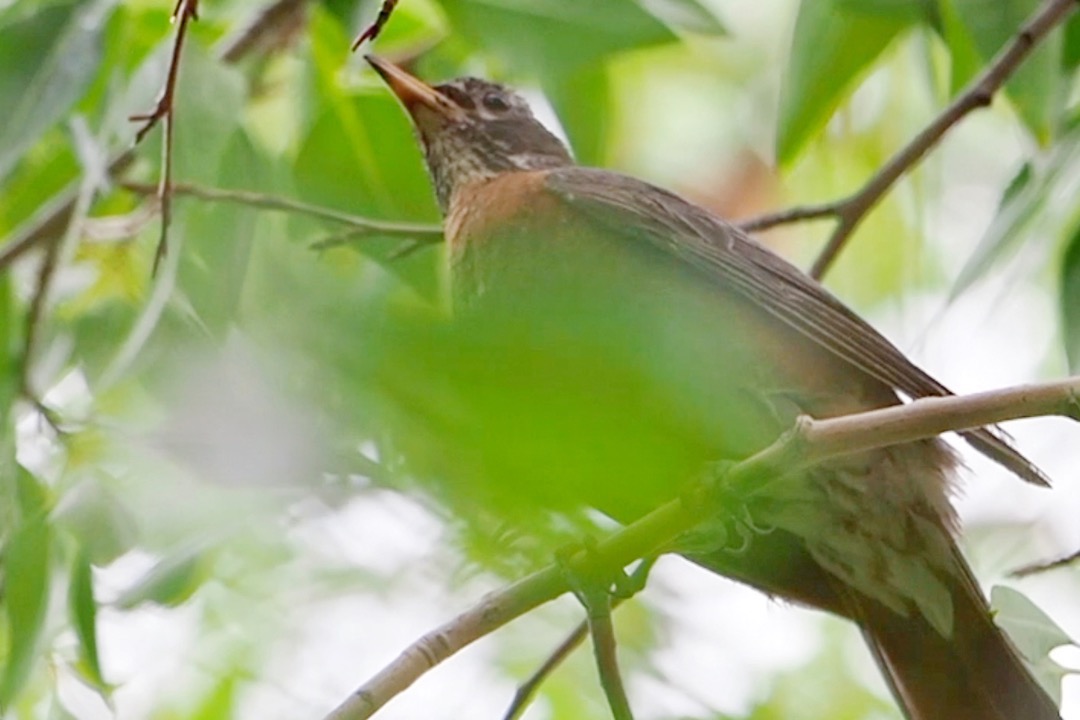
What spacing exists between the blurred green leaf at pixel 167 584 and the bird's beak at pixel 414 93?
1.35 m

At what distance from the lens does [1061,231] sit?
3945 mm

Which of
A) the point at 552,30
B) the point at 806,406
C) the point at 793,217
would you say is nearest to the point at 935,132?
the point at 793,217

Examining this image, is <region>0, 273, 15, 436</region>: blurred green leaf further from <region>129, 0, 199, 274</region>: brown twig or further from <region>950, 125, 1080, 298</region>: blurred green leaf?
<region>950, 125, 1080, 298</region>: blurred green leaf

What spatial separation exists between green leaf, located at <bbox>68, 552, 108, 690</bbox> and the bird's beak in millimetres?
1440

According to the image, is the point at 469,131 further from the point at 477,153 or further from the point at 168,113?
the point at 168,113

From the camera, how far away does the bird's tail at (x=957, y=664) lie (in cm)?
318

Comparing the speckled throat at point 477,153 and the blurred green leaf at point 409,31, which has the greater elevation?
the blurred green leaf at point 409,31

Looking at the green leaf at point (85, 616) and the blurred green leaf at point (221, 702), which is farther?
the blurred green leaf at point (221, 702)

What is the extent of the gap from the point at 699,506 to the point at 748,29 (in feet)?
15.1

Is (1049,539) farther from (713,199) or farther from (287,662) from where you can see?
(287,662)

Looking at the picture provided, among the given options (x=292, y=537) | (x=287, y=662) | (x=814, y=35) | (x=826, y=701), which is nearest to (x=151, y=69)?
(x=287, y=662)

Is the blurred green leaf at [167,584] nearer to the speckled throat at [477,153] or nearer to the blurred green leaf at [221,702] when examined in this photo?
the blurred green leaf at [221,702]

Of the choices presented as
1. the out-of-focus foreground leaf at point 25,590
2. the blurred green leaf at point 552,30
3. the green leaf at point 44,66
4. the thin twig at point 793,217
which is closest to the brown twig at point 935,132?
the thin twig at point 793,217

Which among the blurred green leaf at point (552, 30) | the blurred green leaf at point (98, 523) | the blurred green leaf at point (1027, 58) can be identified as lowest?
the blurred green leaf at point (98, 523)
